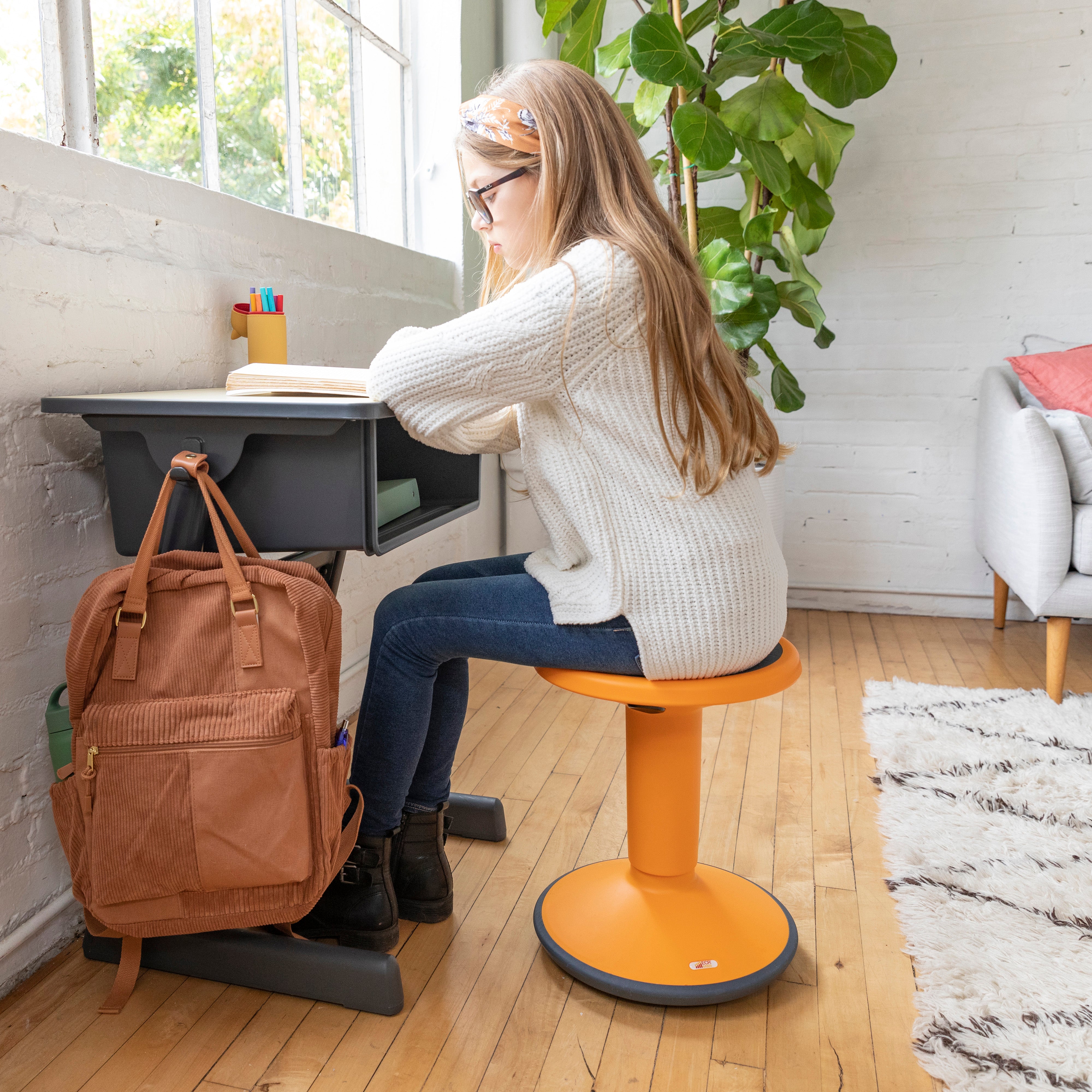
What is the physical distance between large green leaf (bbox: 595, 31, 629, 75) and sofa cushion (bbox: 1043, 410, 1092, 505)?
1.42 meters

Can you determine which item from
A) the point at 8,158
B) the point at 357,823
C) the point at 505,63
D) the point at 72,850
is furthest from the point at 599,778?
the point at 505,63

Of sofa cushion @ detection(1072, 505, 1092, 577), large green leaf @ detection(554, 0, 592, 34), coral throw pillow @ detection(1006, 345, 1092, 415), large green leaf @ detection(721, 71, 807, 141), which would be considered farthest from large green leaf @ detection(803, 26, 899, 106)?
sofa cushion @ detection(1072, 505, 1092, 577)

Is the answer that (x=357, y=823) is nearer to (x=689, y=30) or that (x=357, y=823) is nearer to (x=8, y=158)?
(x=8, y=158)

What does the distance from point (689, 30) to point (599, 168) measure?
156cm

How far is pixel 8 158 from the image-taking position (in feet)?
3.84

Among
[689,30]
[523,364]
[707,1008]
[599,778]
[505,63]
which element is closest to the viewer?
[523,364]

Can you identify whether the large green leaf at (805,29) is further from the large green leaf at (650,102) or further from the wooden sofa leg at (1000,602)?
the wooden sofa leg at (1000,602)

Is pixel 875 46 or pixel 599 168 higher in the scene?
pixel 875 46

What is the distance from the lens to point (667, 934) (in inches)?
51.7

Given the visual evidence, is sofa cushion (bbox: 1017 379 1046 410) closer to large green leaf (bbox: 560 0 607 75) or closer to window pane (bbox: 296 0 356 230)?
large green leaf (bbox: 560 0 607 75)

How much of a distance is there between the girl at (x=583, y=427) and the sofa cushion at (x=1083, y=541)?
1.44m

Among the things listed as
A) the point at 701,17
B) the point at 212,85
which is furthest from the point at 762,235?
the point at 212,85

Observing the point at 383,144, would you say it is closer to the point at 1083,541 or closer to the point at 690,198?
the point at 690,198

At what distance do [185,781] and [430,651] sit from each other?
34cm
